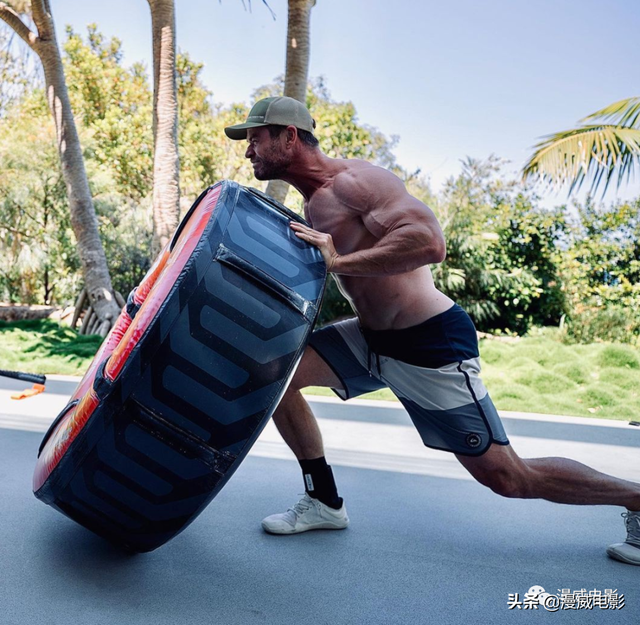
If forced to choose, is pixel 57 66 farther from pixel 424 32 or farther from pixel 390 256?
pixel 424 32

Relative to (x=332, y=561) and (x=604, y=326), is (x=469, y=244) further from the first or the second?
(x=332, y=561)

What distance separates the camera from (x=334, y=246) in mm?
2332

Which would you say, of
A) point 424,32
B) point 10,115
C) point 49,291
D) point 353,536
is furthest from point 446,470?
point 424,32

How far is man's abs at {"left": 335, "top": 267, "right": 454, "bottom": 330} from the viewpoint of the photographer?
2338mm

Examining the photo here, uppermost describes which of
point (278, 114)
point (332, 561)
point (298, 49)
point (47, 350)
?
point (298, 49)

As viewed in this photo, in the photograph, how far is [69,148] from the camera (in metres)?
8.30

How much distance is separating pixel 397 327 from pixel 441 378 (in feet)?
0.74

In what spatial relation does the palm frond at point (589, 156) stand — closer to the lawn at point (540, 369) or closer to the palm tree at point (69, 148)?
the lawn at point (540, 369)

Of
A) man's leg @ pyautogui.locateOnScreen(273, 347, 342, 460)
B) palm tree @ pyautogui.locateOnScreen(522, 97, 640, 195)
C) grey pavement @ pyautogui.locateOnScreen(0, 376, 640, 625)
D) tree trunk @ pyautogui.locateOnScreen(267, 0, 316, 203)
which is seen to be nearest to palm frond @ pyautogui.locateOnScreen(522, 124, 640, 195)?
palm tree @ pyautogui.locateOnScreen(522, 97, 640, 195)

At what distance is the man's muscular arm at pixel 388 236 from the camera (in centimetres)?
216

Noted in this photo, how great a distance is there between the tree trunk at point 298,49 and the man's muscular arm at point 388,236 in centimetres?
450

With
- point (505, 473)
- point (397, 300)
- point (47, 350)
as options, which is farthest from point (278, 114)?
point (47, 350)

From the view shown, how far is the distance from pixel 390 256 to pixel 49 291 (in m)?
11.5

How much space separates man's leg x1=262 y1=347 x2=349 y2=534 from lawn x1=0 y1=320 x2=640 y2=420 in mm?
3554
